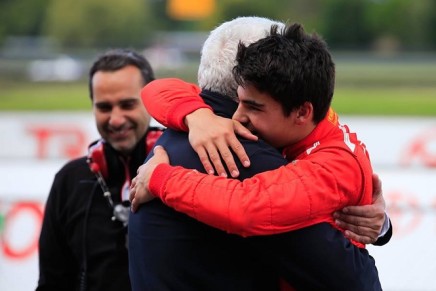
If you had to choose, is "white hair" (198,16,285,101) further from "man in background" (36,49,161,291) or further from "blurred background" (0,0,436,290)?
"man in background" (36,49,161,291)

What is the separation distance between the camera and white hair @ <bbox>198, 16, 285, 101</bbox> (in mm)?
1951

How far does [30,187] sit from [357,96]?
2201cm

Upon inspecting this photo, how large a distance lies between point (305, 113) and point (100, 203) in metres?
1.36

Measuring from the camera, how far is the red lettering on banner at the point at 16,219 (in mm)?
5484

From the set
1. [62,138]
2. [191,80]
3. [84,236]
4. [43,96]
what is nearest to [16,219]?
[84,236]

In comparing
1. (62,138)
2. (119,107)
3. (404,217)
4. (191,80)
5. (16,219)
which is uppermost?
(119,107)

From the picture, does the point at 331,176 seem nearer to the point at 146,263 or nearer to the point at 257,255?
the point at 257,255

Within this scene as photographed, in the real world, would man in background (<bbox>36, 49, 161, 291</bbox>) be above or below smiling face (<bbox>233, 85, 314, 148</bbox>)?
below

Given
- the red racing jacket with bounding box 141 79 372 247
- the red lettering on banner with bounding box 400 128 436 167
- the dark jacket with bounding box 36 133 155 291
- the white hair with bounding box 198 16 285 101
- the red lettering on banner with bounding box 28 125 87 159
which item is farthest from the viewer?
the red lettering on banner with bounding box 400 128 436 167

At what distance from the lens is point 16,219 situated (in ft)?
18.2

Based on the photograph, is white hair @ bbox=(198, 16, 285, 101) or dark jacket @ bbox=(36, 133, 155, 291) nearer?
Answer: white hair @ bbox=(198, 16, 285, 101)

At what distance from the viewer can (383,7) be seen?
45.8 m

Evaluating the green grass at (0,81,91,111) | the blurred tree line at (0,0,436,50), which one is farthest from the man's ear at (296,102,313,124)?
the blurred tree line at (0,0,436,50)

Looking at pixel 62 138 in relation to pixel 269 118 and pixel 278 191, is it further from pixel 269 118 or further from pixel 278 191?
pixel 278 191
